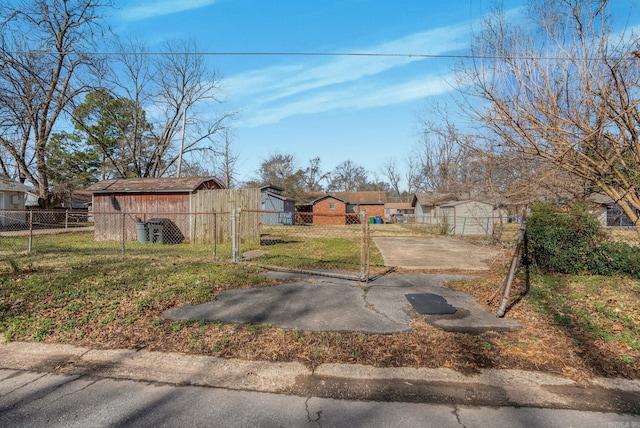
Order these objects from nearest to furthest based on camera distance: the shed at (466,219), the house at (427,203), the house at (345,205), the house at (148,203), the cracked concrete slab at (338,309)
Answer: the cracked concrete slab at (338,309) → the house at (148,203) → the shed at (466,219) → the house at (427,203) → the house at (345,205)

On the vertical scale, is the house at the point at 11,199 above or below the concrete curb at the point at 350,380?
above

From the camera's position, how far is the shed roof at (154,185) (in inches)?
536

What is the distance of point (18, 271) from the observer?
6688mm

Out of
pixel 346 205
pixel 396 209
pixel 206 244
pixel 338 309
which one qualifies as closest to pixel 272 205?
pixel 346 205

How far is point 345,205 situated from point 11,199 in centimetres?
3089

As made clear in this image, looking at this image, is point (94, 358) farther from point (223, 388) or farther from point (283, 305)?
point (283, 305)

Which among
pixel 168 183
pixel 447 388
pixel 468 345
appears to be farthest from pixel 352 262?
pixel 168 183

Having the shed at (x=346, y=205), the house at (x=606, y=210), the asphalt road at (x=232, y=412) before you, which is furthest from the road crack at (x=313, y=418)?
the shed at (x=346, y=205)

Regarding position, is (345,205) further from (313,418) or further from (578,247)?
(313,418)

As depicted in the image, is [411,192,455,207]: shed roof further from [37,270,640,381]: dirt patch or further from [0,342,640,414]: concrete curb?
[0,342,640,414]: concrete curb

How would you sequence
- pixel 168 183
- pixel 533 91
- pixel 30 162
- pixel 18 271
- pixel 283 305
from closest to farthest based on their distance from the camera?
pixel 283 305 → pixel 533 91 → pixel 18 271 → pixel 168 183 → pixel 30 162

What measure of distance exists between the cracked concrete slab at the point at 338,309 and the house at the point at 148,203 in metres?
8.98

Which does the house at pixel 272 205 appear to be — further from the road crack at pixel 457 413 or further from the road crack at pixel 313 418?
the road crack at pixel 457 413

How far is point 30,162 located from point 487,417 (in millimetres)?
33381
